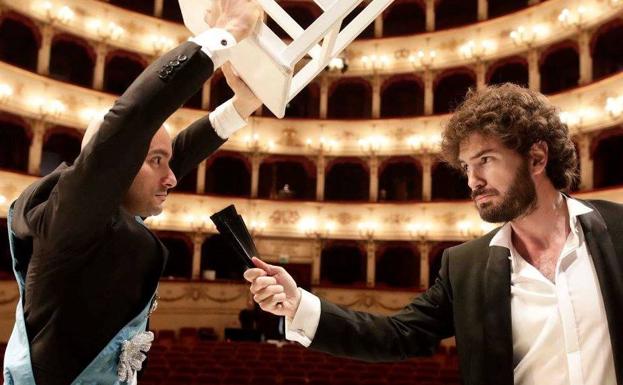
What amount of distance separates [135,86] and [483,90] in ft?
5.60

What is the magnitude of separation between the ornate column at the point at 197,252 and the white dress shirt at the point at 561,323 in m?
22.2

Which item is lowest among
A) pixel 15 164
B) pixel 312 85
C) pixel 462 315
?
pixel 462 315

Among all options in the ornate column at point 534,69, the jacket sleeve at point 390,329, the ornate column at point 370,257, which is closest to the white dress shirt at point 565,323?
the jacket sleeve at point 390,329

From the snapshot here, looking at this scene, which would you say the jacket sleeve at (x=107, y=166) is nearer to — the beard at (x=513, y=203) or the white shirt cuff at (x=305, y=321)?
the white shirt cuff at (x=305, y=321)

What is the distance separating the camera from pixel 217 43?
1790 mm

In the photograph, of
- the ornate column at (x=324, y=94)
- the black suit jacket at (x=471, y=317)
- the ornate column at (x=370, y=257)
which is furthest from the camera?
the ornate column at (x=324, y=94)

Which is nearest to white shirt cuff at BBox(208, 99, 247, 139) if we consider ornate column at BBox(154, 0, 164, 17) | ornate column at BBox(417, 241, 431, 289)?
ornate column at BBox(417, 241, 431, 289)

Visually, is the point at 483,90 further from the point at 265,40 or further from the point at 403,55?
the point at 403,55

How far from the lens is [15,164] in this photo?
22453 mm

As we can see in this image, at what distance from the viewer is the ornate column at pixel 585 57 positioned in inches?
823

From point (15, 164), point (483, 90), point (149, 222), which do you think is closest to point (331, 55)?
point (483, 90)

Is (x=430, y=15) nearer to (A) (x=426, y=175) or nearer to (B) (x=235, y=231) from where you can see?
(A) (x=426, y=175)

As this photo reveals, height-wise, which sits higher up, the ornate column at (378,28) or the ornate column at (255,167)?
the ornate column at (378,28)

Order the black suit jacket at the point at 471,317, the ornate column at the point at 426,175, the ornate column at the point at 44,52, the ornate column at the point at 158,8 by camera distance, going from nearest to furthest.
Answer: the black suit jacket at the point at 471,317, the ornate column at the point at 44,52, the ornate column at the point at 426,175, the ornate column at the point at 158,8
